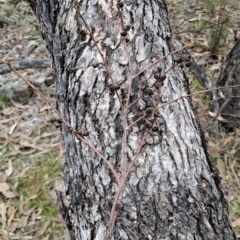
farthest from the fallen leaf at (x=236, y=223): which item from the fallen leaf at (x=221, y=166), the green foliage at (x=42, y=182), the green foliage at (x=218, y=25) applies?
the green foliage at (x=218, y=25)

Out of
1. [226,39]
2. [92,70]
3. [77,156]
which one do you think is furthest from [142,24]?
[226,39]

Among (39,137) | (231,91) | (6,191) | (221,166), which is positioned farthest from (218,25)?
(6,191)

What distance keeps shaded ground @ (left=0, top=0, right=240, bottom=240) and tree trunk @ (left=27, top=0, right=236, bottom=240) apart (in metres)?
0.48

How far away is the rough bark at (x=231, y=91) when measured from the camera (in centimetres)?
281

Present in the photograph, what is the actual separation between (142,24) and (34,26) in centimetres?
278

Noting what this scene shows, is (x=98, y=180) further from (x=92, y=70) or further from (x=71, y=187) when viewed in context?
(x=92, y=70)

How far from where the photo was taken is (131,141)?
1.35 meters

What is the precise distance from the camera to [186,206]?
128 centimetres

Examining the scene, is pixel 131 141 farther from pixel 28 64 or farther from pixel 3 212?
pixel 28 64

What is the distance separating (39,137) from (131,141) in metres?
1.88

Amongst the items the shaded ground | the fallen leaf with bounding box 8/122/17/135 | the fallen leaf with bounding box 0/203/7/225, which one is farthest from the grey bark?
the fallen leaf with bounding box 0/203/7/225

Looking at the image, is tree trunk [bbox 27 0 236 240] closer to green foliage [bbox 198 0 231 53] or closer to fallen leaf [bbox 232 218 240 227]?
fallen leaf [bbox 232 218 240 227]

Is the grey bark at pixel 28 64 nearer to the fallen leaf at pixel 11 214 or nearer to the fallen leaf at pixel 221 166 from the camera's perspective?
the fallen leaf at pixel 11 214

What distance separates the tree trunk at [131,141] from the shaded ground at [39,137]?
481 mm
